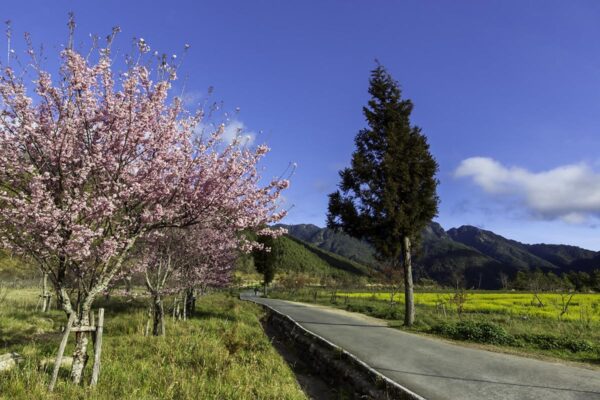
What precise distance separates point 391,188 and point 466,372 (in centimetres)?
1088

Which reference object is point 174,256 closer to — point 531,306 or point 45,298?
point 45,298

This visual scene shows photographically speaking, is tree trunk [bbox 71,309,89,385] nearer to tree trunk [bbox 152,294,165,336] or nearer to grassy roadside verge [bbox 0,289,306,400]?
grassy roadside verge [bbox 0,289,306,400]

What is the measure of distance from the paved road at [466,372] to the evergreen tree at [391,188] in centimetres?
602

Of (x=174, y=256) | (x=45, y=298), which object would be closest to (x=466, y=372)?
(x=174, y=256)

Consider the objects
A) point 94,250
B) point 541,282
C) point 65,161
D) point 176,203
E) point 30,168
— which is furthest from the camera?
point 541,282

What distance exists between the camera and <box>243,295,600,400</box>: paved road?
26.4 feet

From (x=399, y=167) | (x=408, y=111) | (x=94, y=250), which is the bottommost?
(x=94, y=250)

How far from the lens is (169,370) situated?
9.45m

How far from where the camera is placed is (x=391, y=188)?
19547 mm

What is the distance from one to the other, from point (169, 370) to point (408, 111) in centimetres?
1758

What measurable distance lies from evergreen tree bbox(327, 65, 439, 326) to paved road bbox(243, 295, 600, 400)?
19.8 ft

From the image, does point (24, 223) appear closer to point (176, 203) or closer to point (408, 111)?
point (176, 203)

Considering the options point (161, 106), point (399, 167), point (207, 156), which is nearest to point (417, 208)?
point (399, 167)

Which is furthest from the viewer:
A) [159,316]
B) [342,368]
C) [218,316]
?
[218,316]
